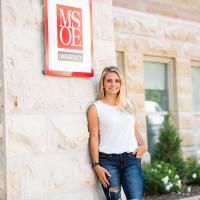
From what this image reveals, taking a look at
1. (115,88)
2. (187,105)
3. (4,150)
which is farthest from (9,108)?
(187,105)

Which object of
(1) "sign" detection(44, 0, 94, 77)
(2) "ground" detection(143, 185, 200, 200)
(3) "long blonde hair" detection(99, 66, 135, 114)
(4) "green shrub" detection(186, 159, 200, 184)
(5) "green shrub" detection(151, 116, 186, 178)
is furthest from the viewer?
(5) "green shrub" detection(151, 116, 186, 178)

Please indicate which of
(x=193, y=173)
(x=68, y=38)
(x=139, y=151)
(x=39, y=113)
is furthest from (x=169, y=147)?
(x=39, y=113)

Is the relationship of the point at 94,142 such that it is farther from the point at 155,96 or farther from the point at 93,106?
the point at 155,96

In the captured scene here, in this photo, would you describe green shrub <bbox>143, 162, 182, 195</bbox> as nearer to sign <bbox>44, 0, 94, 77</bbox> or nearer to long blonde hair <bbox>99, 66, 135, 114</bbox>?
long blonde hair <bbox>99, 66, 135, 114</bbox>

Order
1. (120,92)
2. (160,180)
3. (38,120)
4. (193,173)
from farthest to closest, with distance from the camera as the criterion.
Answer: (193,173), (160,180), (120,92), (38,120)

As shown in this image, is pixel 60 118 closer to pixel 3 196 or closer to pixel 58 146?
pixel 58 146

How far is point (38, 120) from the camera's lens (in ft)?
11.5

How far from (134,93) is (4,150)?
4.54m

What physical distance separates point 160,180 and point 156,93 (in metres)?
2.10

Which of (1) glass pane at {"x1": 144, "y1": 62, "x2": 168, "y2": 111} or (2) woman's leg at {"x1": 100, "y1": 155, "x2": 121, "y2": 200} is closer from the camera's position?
(2) woman's leg at {"x1": 100, "y1": 155, "x2": 121, "y2": 200}

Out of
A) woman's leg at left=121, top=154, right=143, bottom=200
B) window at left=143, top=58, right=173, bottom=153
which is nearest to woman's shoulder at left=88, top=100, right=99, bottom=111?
woman's leg at left=121, top=154, right=143, bottom=200

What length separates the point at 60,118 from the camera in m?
3.65

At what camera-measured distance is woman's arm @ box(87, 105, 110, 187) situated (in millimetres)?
3814

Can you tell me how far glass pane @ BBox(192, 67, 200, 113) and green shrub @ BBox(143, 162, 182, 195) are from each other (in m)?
2.26
